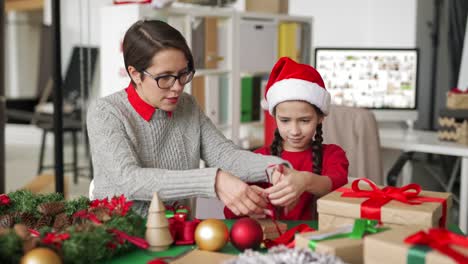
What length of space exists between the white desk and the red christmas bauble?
7.94 ft

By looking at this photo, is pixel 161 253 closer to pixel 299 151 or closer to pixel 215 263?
pixel 215 263

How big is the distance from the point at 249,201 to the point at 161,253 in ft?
0.90

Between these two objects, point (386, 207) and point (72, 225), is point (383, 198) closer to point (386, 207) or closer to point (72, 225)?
point (386, 207)

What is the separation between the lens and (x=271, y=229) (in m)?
1.48

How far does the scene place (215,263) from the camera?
50.1 inches

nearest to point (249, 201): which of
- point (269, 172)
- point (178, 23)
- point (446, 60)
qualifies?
point (269, 172)

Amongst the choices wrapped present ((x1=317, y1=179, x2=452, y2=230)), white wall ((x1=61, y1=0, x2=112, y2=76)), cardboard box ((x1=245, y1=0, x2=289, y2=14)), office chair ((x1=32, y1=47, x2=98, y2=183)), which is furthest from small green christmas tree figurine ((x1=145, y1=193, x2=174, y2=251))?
white wall ((x1=61, y1=0, x2=112, y2=76))

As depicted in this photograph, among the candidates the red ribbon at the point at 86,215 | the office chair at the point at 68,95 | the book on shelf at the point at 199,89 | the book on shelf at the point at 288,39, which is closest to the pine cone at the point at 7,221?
the red ribbon at the point at 86,215

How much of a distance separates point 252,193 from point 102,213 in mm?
375

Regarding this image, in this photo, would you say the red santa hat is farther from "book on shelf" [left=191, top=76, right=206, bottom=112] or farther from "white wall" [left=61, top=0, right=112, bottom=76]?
"white wall" [left=61, top=0, right=112, bottom=76]

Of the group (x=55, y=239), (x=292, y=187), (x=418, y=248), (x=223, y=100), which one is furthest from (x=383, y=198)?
(x=223, y=100)

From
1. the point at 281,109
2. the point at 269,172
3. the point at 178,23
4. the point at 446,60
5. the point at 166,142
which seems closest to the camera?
the point at 269,172

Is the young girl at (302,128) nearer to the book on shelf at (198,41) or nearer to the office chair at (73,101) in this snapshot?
the book on shelf at (198,41)

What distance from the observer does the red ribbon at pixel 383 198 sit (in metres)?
1.40
